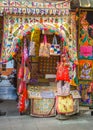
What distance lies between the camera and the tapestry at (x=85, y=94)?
1074 cm

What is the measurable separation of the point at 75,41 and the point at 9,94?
507 centimetres

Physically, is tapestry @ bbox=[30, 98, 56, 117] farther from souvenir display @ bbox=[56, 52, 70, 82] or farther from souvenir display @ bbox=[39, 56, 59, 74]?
souvenir display @ bbox=[39, 56, 59, 74]

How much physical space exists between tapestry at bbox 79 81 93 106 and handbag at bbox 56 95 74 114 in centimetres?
81

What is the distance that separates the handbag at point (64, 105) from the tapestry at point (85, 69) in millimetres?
1018

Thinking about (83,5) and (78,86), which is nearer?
(83,5)

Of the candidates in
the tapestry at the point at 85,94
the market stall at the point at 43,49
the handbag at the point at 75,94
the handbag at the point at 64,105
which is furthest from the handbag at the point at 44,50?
the tapestry at the point at 85,94

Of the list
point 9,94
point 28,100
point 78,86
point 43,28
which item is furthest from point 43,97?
point 9,94

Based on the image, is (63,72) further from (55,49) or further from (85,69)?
(85,69)

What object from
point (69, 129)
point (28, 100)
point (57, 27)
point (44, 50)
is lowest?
point (69, 129)

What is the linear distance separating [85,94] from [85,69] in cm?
74

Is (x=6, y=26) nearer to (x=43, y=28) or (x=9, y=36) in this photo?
(x=9, y=36)

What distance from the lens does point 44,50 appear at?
9.89 metres

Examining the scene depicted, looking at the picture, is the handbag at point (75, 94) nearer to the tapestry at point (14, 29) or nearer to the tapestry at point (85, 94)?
the tapestry at point (85, 94)

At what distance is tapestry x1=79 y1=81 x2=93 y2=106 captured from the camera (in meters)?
10.7
